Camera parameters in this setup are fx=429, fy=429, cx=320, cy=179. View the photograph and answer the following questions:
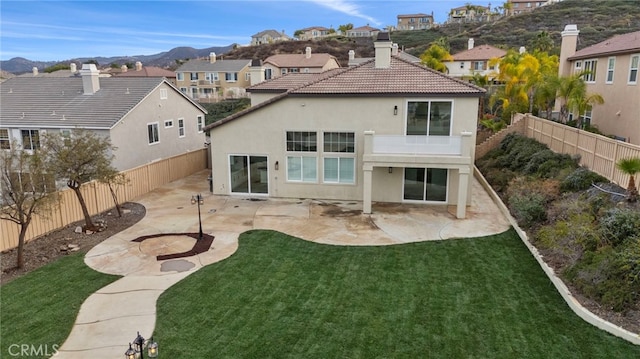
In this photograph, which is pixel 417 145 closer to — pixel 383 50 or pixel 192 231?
pixel 383 50

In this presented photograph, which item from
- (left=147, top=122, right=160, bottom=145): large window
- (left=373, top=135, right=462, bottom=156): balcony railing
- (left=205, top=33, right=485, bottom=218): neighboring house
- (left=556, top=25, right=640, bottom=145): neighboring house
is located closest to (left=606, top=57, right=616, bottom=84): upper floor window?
(left=556, top=25, right=640, bottom=145): neighboring house

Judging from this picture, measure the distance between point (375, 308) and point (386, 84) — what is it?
37.6 feet

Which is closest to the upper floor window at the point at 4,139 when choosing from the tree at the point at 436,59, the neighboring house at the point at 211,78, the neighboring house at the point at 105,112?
the neighboring house at the point at 105,112

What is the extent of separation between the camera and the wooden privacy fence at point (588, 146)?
1366 cm

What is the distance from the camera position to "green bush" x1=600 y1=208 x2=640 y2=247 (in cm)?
1031

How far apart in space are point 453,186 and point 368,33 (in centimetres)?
10208

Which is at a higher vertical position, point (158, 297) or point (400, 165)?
point (400, 165)

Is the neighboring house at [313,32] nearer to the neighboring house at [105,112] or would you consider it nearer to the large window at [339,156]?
the neighboring house at [105,112]

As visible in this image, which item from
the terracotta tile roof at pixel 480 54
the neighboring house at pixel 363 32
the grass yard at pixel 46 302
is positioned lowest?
the grass yard at pixel 46 302

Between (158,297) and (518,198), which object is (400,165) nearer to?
(518,198)

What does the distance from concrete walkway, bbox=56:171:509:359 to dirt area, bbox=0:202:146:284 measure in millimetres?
489

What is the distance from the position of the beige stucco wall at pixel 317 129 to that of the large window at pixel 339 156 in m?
0.24

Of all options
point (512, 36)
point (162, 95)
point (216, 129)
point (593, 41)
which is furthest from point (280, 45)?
point (216, 129)

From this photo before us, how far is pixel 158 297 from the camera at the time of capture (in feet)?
34.4
